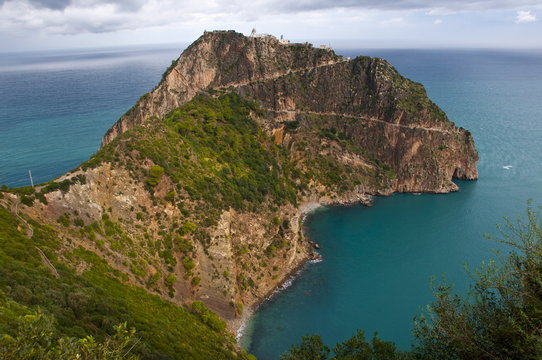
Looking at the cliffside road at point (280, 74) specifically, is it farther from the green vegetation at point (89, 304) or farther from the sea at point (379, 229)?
the green vegetation at point (89, 304)

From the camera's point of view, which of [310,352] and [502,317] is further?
[310,352]

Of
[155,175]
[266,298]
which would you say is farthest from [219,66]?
[266,298]

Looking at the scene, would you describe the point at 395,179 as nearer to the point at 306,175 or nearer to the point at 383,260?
the point at 306,175

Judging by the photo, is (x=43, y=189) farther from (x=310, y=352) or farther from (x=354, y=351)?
(x=354, y=351)

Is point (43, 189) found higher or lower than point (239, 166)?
higher

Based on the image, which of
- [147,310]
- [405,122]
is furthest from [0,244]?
[405,122]

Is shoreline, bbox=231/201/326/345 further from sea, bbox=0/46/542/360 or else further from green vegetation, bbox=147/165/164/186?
green vegetation, bbox=147/165/164/186
